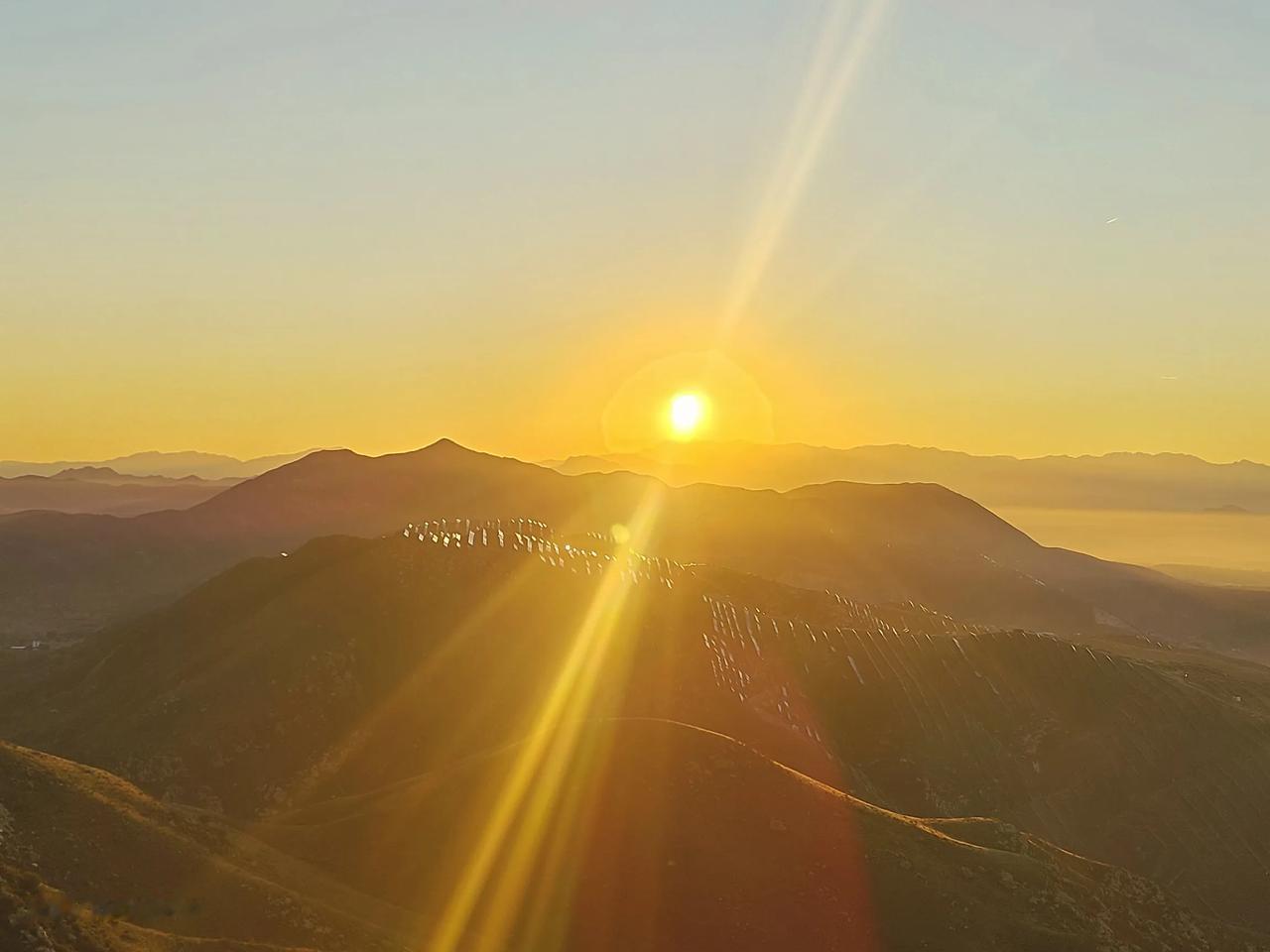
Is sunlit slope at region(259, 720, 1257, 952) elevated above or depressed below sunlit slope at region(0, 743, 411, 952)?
below

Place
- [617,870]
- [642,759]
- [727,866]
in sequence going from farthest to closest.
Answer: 1. [642,759]
2. [727,866]
3. [617,870]

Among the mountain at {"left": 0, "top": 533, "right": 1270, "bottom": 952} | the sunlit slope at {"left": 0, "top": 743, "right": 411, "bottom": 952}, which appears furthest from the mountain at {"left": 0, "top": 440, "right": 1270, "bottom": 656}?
the sunlit slope at {"left": 0, "top": 743, "right": 411, "bottom": 952}

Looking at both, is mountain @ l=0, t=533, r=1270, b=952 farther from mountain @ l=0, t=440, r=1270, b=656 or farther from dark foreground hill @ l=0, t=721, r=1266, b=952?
mountain @ l=0, t=440, r=1270, b=656

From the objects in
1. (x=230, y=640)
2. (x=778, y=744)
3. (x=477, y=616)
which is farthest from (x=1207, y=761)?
(x=230, y=640)

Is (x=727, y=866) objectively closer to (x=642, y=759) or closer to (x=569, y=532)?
(x=642, y=759)

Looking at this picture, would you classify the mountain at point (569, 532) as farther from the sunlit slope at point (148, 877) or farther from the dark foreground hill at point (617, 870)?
the dark foreground hill at point (617, 870)

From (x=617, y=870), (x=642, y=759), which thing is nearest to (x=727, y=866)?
(x=617, y=870)
